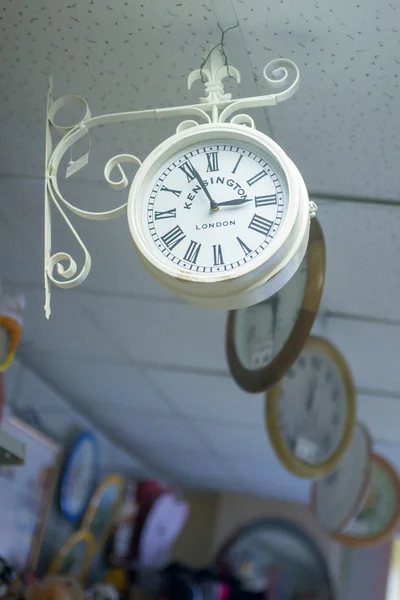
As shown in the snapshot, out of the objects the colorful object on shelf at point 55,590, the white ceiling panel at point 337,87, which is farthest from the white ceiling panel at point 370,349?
the colorful object on shelf at point 55,590

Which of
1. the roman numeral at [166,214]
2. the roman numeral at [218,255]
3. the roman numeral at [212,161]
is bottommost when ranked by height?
the roman numeral at [218,255]

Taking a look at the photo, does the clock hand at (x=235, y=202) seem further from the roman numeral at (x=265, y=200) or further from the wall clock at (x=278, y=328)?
the wall clock at (x=278, y=328)

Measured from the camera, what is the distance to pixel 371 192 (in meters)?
1.71

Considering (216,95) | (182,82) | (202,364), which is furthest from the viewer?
(202,364)

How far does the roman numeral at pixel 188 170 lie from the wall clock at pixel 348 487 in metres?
1.76

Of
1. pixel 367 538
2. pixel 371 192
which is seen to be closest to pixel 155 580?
pixel 367 538

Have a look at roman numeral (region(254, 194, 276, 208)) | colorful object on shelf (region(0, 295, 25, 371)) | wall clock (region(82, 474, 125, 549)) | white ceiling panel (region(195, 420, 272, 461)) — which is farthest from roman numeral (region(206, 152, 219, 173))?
wall clock (region(82, 474, 125, 549))

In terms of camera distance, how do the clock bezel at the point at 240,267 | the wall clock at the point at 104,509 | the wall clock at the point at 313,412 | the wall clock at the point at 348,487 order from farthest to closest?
1. the wall clock at the point at 104,509
2. the wall clock at the point at 348,487
3. the wall clock at the point at 313,412
4. the clock bezel at the point at 240,267

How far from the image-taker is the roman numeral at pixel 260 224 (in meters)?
1.11

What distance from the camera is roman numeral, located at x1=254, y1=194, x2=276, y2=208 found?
1132mm

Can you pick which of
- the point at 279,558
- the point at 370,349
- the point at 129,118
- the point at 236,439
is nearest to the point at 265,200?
the point at 129,118

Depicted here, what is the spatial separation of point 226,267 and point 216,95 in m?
0.37

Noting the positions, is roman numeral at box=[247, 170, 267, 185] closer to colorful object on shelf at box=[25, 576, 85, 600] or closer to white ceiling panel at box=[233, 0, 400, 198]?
white ceiling panel at box=[233, 0, 400, 198]

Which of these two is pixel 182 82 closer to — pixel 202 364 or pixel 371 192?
pixel 371 192
